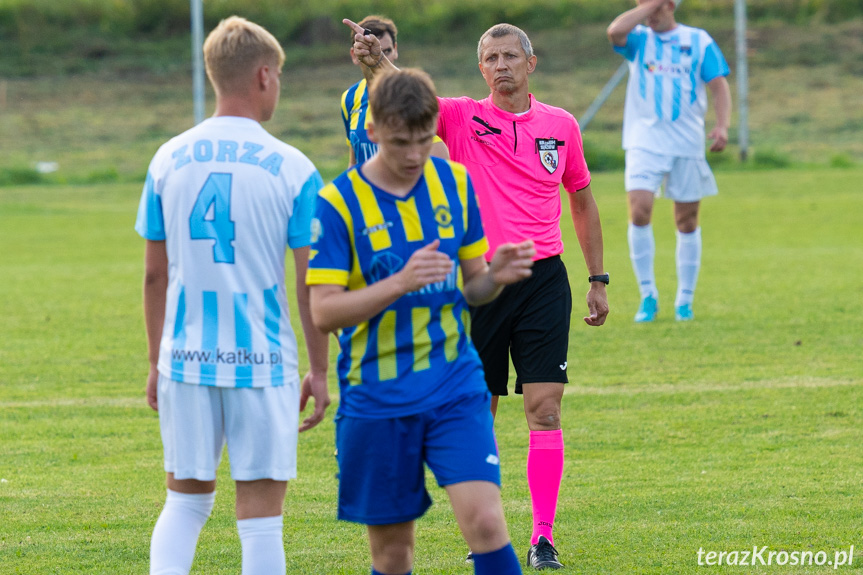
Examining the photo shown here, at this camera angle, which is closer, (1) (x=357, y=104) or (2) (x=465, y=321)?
(2) (x=465, y=321)

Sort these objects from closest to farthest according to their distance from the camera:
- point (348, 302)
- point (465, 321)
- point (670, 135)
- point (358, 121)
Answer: point (348, 302) < point (465, 321) < point (358, 121) < point (670, 135)

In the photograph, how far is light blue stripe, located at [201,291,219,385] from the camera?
139 inches

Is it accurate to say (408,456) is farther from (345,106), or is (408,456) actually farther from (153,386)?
(345,106)

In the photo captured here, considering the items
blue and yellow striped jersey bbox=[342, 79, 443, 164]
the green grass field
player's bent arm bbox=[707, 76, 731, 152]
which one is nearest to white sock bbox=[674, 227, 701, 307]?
the green grass field

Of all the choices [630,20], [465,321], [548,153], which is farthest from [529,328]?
[630,20]

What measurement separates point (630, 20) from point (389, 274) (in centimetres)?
656

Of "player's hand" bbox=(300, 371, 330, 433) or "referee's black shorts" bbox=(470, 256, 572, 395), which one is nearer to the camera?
"player's hand" bbox=(300, 371, 330, 433)

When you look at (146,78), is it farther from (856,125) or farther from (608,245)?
(608,245)

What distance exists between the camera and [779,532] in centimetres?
484

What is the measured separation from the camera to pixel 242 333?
11.6 ft

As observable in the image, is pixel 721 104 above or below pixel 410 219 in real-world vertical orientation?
above

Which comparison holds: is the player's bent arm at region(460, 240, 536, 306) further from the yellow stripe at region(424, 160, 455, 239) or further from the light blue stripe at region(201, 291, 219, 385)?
the light blue stripe at region(201, 291, 219, 385)

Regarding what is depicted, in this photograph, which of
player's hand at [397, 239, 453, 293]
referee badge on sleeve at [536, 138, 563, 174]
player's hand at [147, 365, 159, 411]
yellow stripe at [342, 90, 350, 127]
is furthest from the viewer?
yellow stripe at [342, 90, 350, 127]

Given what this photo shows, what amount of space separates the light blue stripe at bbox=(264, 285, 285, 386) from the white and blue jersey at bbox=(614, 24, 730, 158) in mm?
7105
